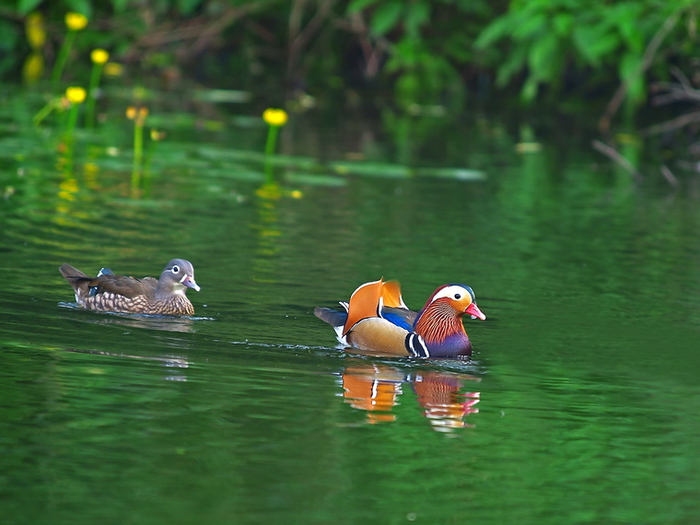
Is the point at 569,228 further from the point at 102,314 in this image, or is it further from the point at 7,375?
the point at 7,375

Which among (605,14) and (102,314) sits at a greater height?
(605,14)

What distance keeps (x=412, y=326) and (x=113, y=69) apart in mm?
16463

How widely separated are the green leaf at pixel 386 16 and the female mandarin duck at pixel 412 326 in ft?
45.9

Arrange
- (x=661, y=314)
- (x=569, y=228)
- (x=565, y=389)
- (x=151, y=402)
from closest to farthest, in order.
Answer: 1. (x=151, y=402)
2. (x=565, y=389)
3. (x=661, y=314)
4. (x=569, y=228)

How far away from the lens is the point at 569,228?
12.1 m

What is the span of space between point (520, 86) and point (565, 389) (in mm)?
19294

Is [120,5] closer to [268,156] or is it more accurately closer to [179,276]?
[268,156]

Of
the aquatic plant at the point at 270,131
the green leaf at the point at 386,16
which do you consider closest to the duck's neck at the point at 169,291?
the aquatic plant at the point at 270,131

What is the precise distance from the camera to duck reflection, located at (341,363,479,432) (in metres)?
6.29

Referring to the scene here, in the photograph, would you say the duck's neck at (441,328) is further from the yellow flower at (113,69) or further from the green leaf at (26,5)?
the yellow flower at (113,69)

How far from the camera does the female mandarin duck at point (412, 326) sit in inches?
302

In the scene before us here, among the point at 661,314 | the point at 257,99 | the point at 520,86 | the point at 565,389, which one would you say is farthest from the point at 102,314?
the point at 520,86

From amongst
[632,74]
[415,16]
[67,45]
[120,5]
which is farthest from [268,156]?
[415,16]

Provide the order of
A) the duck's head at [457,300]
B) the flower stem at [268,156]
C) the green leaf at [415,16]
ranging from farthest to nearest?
the green leaf at [415,16]
the flower stem at [268,156]
the duck's head at [457,300]
